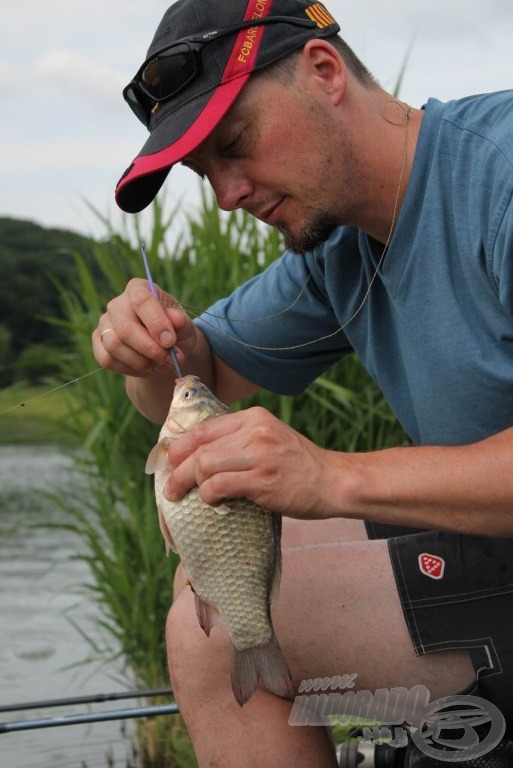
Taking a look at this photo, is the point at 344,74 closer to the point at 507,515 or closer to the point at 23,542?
the point at 507,515

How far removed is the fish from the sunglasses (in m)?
0.78

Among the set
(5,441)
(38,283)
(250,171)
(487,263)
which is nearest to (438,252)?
(487,263)

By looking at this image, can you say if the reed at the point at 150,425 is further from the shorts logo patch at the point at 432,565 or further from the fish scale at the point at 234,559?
the fish scale at the point at 234,559

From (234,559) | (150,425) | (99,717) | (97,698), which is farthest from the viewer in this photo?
(150,425)

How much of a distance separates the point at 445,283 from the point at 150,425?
8.31 feet

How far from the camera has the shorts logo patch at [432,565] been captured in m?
2.38

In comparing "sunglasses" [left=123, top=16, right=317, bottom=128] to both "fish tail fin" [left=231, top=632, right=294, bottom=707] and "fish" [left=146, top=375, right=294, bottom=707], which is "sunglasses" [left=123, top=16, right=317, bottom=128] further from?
"fish tail fin" [left=231, top=632, right=294, bottom=707]

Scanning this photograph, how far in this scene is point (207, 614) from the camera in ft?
7.22

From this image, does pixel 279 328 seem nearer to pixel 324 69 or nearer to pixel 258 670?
pixel 324 69

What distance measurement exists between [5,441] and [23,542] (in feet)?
50.1

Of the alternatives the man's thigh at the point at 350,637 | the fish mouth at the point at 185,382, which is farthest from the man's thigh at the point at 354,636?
the fish mouth at the point at 185,382

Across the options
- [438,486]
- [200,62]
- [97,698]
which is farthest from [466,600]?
[97,698]

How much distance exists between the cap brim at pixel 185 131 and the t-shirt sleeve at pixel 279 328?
654mm

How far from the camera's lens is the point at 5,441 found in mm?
26094
